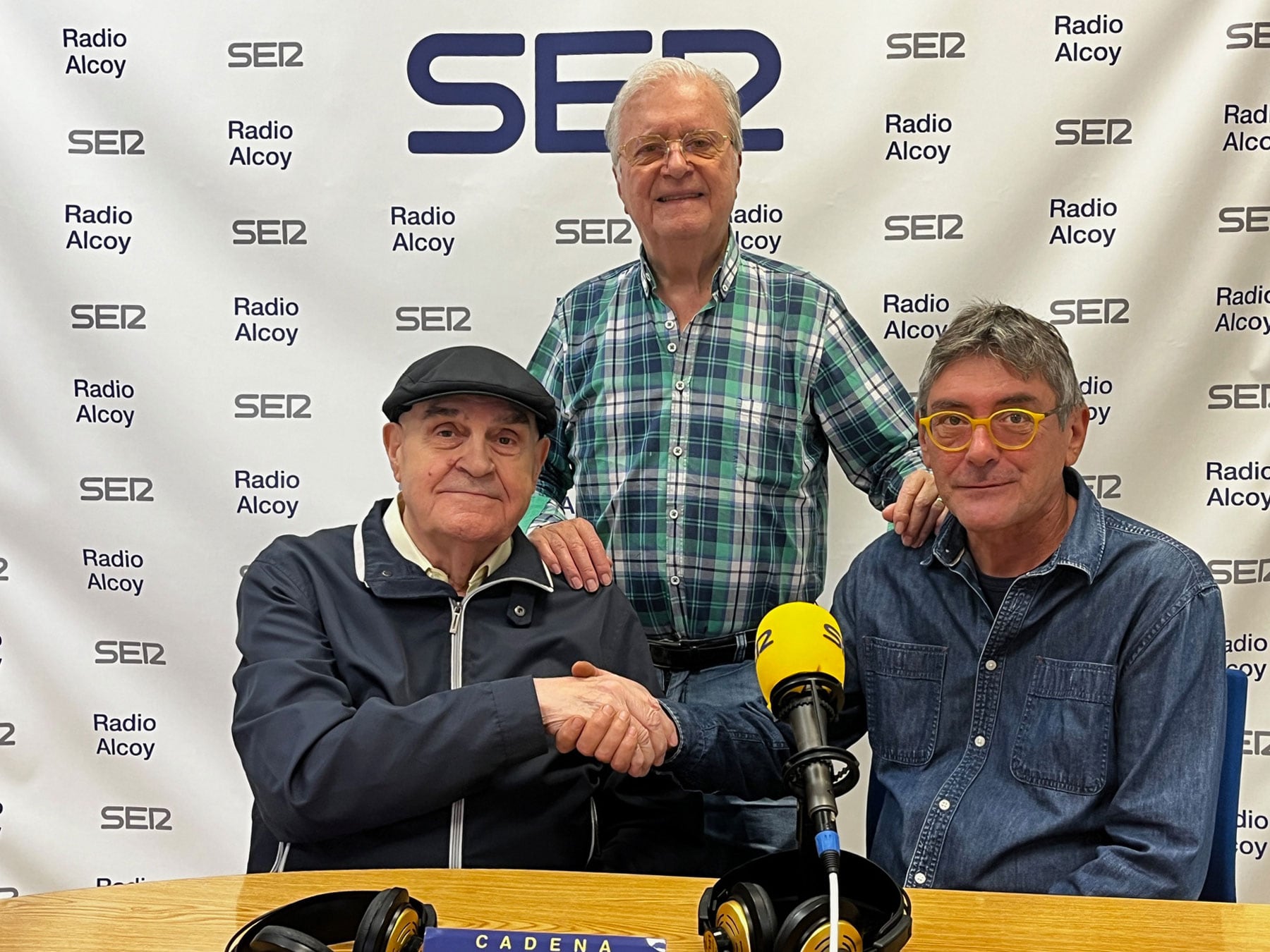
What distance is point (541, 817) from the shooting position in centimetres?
202

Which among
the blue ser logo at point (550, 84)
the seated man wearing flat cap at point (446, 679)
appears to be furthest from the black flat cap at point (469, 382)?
the blue ser logo at point (550, 84)

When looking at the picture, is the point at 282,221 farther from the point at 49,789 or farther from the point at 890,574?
the point at 890,574

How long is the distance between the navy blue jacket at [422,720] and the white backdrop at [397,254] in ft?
4.61

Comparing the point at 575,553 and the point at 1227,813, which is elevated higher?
the point at 575,553

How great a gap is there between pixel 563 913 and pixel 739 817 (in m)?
0.97

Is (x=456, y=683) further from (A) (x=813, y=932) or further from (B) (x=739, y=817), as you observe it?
(A) (x=813, y=932)

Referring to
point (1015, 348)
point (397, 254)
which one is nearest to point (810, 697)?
point (1015, 348)

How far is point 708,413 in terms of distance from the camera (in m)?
2.62

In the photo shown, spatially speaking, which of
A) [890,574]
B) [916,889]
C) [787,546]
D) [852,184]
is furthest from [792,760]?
[852,184]

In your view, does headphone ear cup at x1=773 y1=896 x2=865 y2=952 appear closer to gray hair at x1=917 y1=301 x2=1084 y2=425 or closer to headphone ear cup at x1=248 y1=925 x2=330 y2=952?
headphone ear cup at x1=248 y1=925 x2=330 y2=952

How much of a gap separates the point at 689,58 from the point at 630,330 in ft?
3.68

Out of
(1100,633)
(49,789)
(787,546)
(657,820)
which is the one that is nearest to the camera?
(1100,633)

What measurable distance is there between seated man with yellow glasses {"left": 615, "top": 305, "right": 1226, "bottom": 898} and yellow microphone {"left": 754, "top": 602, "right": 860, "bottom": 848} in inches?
24.8

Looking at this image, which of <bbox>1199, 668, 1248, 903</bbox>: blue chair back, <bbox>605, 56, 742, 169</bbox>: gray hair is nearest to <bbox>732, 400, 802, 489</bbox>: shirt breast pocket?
<bbox>605, 56, 742, 169</bbox>: gray hair
